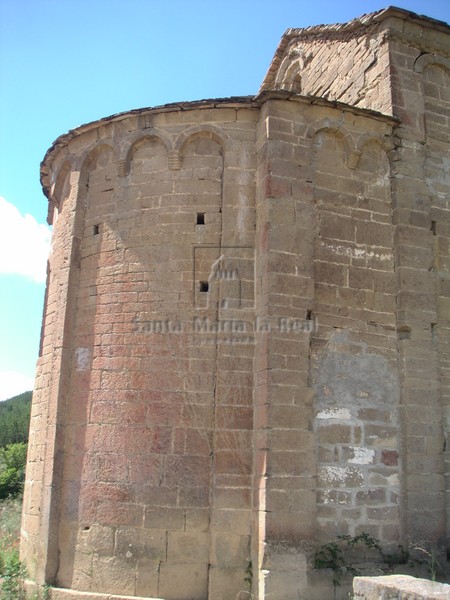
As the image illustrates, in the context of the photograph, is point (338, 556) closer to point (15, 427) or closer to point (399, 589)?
point (399, 589)

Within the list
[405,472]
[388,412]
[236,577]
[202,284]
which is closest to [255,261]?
[202,284]

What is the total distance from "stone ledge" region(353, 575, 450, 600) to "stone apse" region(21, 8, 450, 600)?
127 cm

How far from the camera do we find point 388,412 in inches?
264

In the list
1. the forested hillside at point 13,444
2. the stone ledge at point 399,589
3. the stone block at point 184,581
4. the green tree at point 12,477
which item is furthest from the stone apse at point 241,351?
the forested hillside at point 13,444

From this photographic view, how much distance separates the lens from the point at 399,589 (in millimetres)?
4348

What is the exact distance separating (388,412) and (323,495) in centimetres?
120

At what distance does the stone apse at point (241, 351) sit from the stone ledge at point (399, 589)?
1.27 meters

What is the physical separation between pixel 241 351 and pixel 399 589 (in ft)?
9.29

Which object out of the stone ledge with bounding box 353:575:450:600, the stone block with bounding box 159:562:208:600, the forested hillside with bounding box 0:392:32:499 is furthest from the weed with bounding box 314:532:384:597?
the forested hillside with bounding box 0:392:32:499

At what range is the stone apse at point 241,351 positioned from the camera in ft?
20.1

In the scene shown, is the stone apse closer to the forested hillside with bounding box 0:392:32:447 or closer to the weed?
the weed

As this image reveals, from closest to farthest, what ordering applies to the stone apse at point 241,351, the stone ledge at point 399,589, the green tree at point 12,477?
the stone ledge at point 399,589
the stone apse at point 241,351
the green tree at point 12,477

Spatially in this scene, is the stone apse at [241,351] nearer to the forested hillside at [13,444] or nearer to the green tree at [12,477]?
the green tree at [12,477]

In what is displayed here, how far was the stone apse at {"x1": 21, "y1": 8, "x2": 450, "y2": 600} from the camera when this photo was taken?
6.14 meters
